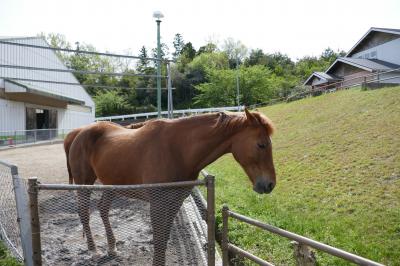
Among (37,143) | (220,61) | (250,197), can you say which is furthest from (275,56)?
(250,197)

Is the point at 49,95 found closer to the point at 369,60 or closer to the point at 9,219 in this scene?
the point at 9,219

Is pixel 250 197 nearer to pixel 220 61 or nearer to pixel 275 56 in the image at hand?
pixel 220 61

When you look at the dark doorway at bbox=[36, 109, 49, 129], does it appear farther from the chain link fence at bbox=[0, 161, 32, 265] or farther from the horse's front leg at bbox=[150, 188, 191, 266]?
the horse's front leg at bbox=[150, 188, 191, 266]

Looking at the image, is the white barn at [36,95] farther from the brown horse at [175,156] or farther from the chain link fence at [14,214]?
the brown horse at [175,156]

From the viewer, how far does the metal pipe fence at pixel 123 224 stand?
324 centimetres

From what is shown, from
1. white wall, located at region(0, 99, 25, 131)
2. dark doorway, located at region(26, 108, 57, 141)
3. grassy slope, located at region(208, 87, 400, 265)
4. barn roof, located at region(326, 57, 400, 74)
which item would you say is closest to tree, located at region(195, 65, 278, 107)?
barn roof, located at region(326, 57, 400, 74)

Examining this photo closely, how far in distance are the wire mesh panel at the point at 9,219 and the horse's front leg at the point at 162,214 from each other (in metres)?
1.54

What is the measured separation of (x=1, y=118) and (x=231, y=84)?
32.7m

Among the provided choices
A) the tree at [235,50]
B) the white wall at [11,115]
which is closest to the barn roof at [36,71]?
the white wall at [11,115]

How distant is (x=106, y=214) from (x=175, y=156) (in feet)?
2.83

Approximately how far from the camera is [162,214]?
331 centimetres

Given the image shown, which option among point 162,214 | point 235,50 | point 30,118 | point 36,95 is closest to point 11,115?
point 36,95

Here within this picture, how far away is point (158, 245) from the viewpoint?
11.0ft

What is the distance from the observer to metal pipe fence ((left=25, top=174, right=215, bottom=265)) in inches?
127
